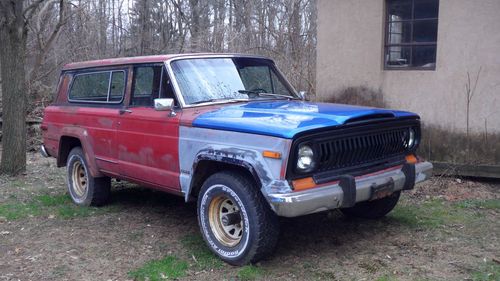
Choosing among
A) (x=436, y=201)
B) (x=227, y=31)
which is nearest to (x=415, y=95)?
(x=436, y=201)

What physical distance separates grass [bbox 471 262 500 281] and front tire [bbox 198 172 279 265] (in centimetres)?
166

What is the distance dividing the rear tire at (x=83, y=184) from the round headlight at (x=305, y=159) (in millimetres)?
3446

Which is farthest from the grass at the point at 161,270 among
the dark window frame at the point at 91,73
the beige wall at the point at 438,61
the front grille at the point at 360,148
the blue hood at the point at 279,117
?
the beige wall at the point at 438,61

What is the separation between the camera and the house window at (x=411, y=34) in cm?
827

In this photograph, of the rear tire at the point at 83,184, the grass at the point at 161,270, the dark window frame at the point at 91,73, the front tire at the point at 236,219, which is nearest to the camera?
the front tire at the point at 236,219

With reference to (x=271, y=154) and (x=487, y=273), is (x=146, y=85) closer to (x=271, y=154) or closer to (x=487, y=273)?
(x=271, y=154)

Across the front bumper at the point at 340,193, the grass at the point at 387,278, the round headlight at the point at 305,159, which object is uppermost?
the round headlight at the point at 305,159

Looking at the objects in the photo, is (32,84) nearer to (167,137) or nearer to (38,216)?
(38,216)

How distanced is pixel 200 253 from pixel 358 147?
5.87 feet

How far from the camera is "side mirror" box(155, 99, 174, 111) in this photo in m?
5.34

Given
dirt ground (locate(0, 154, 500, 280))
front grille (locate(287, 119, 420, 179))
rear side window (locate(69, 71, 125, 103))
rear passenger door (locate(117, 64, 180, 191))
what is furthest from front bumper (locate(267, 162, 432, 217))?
rear side window (locate(69, 71, 125, 103))

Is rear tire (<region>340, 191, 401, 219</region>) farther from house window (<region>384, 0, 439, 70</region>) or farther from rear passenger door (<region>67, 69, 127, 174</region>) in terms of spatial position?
house window (<region>384, 0, 439, 70</region>)

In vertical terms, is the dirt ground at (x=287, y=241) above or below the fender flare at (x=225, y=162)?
below

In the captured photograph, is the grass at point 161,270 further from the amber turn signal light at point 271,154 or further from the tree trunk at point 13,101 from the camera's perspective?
the tree trunk at point 13,101
